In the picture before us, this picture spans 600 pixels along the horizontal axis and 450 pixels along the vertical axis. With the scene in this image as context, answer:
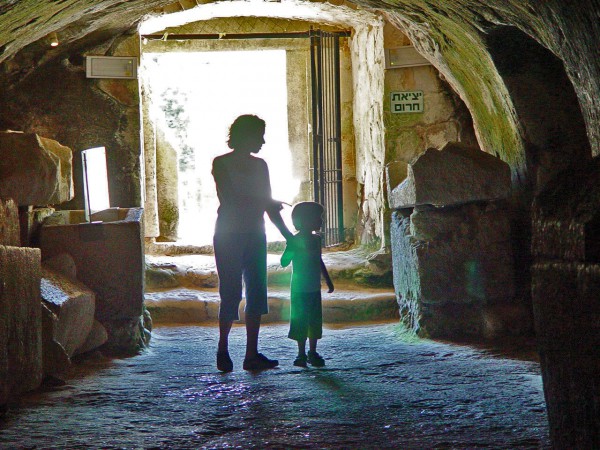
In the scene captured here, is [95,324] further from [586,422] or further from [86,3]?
[586,422]

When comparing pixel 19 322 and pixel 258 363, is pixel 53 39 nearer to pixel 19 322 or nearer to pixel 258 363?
pixel 258 363

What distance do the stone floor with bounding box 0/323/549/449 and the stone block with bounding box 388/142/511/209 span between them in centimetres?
92

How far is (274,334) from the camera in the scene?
5.91 metres

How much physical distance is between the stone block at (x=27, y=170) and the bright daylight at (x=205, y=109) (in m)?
5.02

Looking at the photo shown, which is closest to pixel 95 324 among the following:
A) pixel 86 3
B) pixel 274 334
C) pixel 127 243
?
pixel 127 243

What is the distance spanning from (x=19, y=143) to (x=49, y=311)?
1.06 metres

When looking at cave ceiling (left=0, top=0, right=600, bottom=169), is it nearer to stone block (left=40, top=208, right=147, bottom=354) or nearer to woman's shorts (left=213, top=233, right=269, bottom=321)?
stone block (left=40, top=208, right=147, bottom=354)

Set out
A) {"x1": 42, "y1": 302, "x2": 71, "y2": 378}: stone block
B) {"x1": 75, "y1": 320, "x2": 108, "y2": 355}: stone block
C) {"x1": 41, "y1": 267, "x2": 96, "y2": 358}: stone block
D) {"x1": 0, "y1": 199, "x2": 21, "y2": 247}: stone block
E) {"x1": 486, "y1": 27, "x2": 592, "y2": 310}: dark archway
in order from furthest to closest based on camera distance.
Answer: {"x1": 486, "y1": 27, "x2": 592, "y2": 310}: dark archway, {"x1": 75, "y1": 320, "x2": 108, "y2": 355}: stone block, {"x1": 41, "y1": 267, "x2": 96, "y2": 358}: stone block, {"x1": 42, "y1": 302, "x2": 71, "y2": 378}: stone block, {"x1": 0, "y1": 199, "x2": 21, "y2": 247}: stone block

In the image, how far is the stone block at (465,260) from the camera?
514cm

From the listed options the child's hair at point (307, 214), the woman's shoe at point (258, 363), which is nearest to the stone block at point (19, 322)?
the woman's shoe at point (258, 363)

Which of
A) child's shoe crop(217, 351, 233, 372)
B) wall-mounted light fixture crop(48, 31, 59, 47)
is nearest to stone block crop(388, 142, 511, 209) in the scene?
child's shoe crop(217, 351, 233, 372)

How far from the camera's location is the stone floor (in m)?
2.82

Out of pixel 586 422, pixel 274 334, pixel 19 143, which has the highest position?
pixel 19 143

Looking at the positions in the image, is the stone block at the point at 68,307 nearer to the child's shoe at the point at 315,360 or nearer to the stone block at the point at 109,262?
the stone block at the point at 109,262
